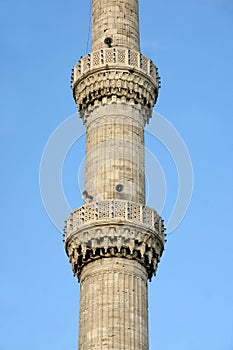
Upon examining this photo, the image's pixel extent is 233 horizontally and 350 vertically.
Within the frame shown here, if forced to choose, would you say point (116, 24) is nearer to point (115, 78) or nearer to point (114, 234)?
point (115, 78)

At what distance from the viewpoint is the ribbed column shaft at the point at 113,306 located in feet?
86.6

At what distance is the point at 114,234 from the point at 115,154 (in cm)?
279

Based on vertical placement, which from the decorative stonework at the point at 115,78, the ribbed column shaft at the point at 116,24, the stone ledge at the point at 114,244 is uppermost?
the ribbed column shaft at the point at 116,24

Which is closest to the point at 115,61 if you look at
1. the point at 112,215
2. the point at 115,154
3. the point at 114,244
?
the point at 115,154

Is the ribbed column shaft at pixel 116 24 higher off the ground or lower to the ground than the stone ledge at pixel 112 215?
higher

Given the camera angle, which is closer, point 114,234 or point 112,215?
point 114,234

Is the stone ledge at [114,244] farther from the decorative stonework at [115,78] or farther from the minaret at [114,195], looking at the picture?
the decorative stonework at [115,78]

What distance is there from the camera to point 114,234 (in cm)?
2762

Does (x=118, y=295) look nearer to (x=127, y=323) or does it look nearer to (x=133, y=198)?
(x=127, y=323)

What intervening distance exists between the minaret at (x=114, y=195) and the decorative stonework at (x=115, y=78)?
31mm

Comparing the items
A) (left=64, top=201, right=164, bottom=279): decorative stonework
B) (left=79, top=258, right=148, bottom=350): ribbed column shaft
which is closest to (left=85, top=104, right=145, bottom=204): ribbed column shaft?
(left=64, top=201, right=164, bottom=279): decorative stonework

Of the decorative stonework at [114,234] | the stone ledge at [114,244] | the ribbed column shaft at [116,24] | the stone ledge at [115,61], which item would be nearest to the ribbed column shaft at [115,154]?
the decorative stonework at [114,234]

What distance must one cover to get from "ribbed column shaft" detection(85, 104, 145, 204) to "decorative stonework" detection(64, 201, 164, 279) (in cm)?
63

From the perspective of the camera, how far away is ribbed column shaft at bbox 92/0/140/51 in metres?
31.2
